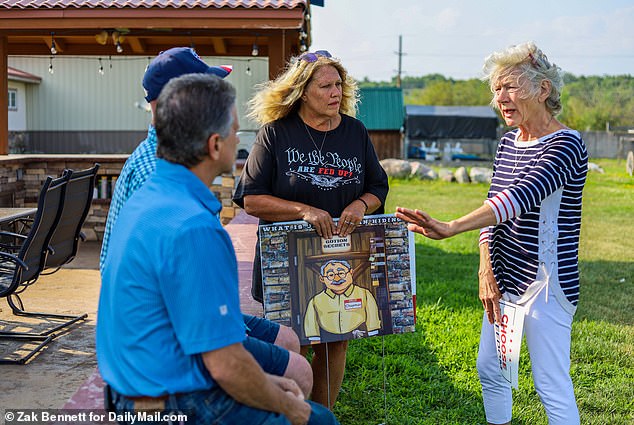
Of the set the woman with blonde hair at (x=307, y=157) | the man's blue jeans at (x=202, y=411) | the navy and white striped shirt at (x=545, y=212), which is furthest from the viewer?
the woman with blonde hair at (x=307, y=157)

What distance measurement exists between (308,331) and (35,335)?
2.67 meters

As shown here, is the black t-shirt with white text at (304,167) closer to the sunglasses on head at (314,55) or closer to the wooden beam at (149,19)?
the sunglasses on head at (314,55)

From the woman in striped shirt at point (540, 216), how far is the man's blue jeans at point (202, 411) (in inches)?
52.1

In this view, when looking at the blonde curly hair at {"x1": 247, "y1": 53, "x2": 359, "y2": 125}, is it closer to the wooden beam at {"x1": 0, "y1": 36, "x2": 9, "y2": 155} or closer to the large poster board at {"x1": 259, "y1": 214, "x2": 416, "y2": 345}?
the large poster board at {"x1": 259, "y1": 214, "x2": 416, "y2": 345}

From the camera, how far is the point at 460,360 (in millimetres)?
5203

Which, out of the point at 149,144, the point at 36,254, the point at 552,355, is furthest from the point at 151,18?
the point at 552,355

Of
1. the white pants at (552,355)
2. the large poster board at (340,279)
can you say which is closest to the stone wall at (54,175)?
the large poster board at (340,279)

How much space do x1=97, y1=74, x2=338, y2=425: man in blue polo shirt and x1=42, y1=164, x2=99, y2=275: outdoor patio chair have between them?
344cm

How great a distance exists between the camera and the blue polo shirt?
71.3 inches

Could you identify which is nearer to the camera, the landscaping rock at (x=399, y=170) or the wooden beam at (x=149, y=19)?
the wooden beam at (x=149, y=19)

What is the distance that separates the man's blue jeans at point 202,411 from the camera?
1.93 meters

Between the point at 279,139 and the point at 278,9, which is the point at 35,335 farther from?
the point at 278,9

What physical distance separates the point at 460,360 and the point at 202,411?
11.6 feet

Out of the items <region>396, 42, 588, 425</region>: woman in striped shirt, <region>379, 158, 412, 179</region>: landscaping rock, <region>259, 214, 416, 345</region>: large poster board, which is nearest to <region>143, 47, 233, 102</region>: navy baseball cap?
<region>259, 214, 416, 345</region>: large poster board
